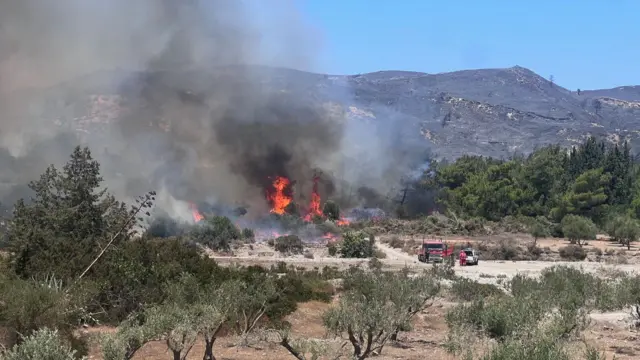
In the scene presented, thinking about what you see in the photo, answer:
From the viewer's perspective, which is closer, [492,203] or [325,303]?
[325,303]

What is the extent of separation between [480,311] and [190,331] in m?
9.94

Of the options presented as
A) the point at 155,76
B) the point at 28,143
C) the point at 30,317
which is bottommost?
the point at 30,317

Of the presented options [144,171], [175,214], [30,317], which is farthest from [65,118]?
[30,317]

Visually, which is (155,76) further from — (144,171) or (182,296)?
(182,296)

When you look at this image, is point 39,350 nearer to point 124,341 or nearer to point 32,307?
point 32,307

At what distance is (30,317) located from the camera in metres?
11.7

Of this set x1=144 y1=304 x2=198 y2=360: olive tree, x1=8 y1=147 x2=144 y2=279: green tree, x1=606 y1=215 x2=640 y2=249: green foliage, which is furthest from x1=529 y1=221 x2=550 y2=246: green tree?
x1=144 y1=304 x2=198 y2=360: olive tree

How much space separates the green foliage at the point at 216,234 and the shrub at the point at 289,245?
15.3ft

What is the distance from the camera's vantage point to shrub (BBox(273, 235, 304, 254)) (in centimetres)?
5872

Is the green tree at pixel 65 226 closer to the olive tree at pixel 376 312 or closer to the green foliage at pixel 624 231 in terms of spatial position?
the olive tree at pixel 376 312

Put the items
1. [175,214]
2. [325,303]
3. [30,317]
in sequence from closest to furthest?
[30,317] < [325,303] < [175,214]

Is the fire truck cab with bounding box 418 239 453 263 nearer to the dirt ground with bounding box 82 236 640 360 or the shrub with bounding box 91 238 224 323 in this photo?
the dirt ground with bounding box 82 236 640 360

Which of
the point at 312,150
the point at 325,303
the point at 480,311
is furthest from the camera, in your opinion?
the point at 312,150

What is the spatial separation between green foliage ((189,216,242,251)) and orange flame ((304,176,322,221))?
21526 mm
